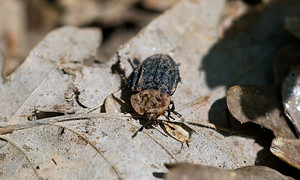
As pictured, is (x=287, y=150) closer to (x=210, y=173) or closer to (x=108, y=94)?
(x=210, y=173)

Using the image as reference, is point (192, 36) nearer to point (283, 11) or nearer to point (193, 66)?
point (193, 66)

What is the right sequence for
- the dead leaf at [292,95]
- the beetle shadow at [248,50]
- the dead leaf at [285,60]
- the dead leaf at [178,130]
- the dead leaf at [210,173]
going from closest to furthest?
the dead leaf at [210,173] < the dead leaf at [178,130] < the dead leaf at [292,95] < the dead leaf at [285,60] < the beetle shadow at [248,50]

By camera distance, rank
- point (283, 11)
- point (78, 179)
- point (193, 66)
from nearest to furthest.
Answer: point (78, 179) → point (193, 66) → point (283, 11)

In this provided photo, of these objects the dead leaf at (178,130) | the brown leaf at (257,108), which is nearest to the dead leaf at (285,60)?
the brown leaf at (257,108)

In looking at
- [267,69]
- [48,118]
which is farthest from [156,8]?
[48,118]

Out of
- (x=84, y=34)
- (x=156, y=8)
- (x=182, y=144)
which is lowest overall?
(x=182, y=144)

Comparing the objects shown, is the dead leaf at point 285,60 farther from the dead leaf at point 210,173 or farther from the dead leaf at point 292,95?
the dead leaf at point 210,173
